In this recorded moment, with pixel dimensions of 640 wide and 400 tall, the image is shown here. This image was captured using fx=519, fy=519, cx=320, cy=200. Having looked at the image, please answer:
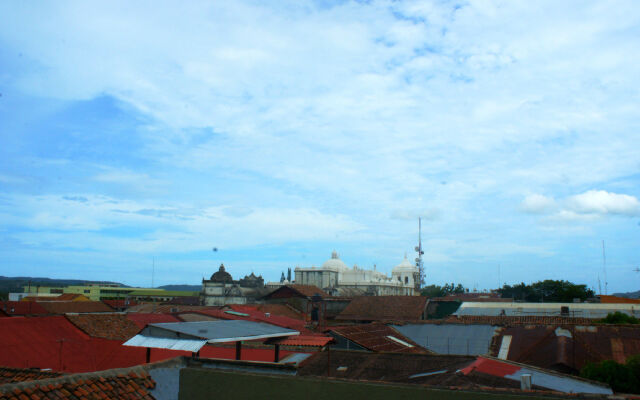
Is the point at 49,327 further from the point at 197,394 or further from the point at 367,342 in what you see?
the point at 197,394

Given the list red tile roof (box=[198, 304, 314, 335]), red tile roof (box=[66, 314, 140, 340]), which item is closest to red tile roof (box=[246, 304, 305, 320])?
red tile roof (box=[198, 304, 314, 335])

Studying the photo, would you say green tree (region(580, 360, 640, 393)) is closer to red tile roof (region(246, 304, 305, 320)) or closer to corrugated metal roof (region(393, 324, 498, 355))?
corrugated metal roof (region(393, 324, 498, 355))

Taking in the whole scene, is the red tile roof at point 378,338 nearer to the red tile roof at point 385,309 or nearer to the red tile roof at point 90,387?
the red tile roof at point 385,309

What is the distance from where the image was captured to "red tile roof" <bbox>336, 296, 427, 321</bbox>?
36469 mm

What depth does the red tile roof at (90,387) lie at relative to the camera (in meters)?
6.28

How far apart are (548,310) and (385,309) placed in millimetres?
11022

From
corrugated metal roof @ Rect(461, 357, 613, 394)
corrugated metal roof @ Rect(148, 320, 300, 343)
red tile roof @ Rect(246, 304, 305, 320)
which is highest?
corrugated metal roof @ Rect(148, 320, 300, 343)

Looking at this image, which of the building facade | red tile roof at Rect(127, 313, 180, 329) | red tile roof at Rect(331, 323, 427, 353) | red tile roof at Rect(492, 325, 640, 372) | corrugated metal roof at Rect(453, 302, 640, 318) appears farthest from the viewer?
the building facade

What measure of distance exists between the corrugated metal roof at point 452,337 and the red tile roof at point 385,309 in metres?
11.5

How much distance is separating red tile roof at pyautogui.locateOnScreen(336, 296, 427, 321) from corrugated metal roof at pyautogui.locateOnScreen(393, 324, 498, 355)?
1147 cm

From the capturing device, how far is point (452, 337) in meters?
22.6

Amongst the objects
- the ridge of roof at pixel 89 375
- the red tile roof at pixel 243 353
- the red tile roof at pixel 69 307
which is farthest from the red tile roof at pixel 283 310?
the ridge of roof at pixel 89 375

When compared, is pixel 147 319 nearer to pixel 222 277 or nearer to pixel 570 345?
pixel 570 345

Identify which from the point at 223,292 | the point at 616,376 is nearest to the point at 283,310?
the point at 223,292
